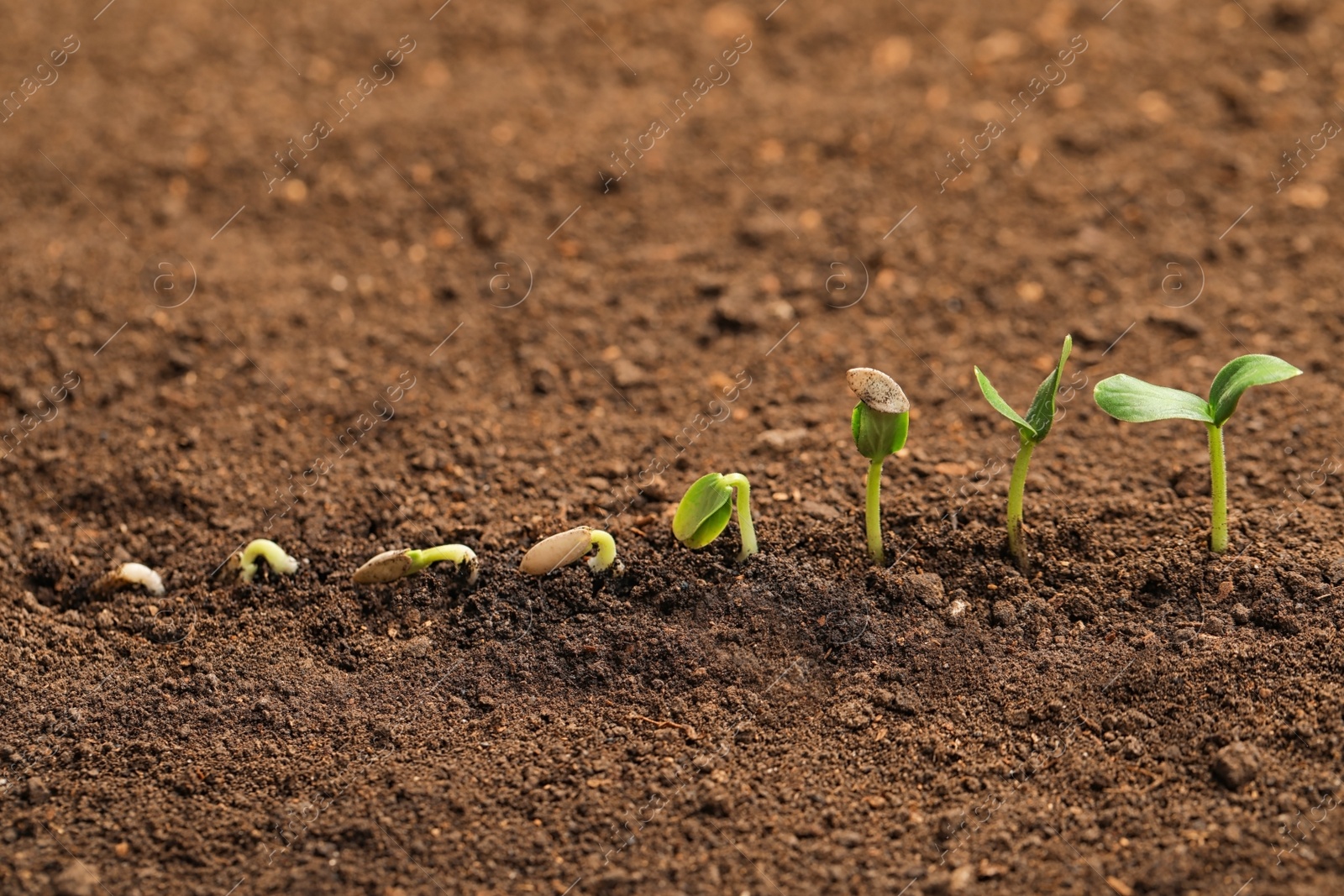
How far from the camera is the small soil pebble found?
156 centimetres

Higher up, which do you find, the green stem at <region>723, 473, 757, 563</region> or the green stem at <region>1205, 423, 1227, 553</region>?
the green stem at <region>723, 473, 757, 563</region>

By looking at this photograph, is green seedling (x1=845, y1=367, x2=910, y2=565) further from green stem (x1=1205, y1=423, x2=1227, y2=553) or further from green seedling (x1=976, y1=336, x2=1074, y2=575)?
green stem (x1=1205, y1=423, x2=1227, y2=553)

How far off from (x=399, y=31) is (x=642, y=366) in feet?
5.86

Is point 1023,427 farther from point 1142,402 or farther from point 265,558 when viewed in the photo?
point 265,558

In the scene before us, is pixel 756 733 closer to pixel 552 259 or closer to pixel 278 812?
pixel 278 812

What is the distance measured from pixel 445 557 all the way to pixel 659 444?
1.93 ft

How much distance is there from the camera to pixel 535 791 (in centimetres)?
164

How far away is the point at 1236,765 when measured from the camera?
1.56m

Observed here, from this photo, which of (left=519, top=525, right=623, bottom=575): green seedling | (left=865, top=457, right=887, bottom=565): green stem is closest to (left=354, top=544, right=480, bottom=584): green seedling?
(left=519, top=525, right=623, bottom=575): green seedling

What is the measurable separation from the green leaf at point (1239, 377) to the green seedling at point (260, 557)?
1.55m

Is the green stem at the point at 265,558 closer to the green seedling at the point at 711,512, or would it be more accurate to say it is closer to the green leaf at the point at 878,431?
the green seedling at the point at 711,512

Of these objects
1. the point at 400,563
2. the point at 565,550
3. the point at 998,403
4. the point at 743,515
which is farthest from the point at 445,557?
the point at 998,403

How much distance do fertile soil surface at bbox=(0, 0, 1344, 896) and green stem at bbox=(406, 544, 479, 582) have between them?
0.03 meters

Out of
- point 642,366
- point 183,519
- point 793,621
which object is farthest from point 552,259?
point 793,621
